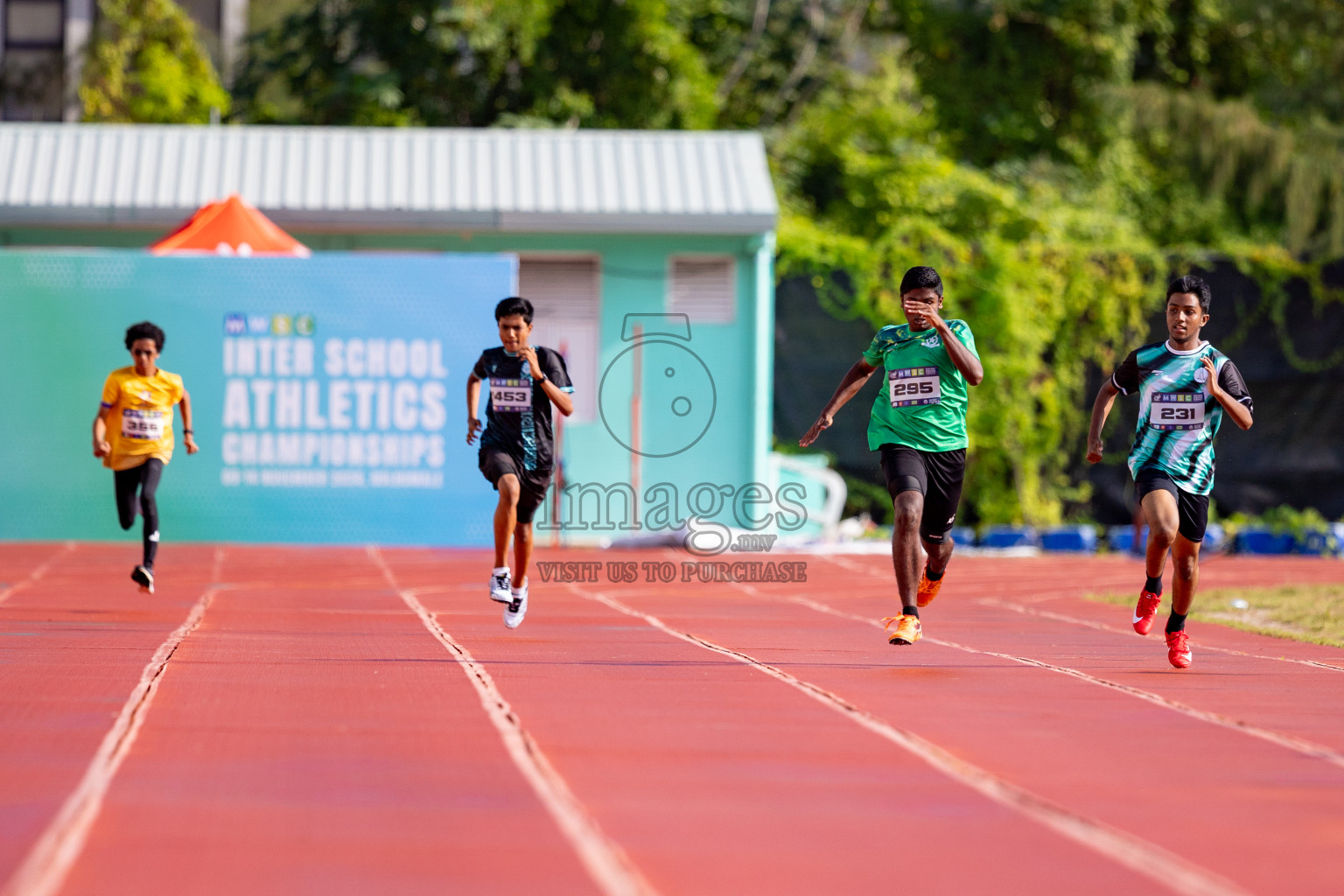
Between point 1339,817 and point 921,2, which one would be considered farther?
point 921,2

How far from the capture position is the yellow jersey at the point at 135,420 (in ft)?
36.0

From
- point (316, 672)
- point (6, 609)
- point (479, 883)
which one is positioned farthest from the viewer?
point (6, 609)

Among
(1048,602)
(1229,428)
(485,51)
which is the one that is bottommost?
(1048,602)

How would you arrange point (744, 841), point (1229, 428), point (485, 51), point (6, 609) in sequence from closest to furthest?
point (744, 841)
point (6, 609)
point (1229, 428)
point (485, 51)

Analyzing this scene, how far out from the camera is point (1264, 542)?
17.1 metres

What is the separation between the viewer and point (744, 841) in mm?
4270

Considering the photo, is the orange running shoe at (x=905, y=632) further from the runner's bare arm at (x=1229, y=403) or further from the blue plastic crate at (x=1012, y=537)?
the blue plastic crate at (x=1012, y=537)

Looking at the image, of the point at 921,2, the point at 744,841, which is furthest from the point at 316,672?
the point at 921,2

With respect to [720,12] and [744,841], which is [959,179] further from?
[744,841]

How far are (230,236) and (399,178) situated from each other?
7.77 ft

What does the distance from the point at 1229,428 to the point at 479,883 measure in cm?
1535

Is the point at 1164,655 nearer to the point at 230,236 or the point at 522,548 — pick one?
the point at 522,548

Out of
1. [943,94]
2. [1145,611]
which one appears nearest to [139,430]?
[1145,611]

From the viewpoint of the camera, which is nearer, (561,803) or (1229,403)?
(561,803)
